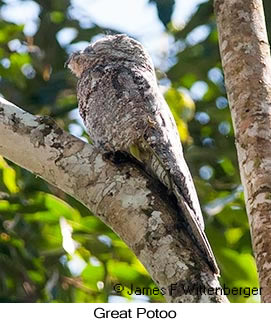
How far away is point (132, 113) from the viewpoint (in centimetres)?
331

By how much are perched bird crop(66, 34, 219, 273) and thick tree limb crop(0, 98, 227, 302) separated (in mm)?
130

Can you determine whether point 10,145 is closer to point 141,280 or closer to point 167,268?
point 167,268

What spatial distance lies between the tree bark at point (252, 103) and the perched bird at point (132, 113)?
21 centimetres

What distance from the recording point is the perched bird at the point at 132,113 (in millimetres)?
2943

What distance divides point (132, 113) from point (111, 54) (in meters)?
0.60

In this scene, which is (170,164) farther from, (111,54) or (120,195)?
(111,54)

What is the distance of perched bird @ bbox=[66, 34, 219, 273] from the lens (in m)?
2.94

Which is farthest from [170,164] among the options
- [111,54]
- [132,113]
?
[111,54]

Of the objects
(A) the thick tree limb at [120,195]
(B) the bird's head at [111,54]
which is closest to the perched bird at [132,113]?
(B) the bird's head at [111,54]

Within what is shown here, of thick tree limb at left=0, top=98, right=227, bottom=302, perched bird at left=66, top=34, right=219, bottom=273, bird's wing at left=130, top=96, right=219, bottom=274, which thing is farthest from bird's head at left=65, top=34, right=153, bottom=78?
thick tree limb at left=0, top=98, right=227, bottom=302

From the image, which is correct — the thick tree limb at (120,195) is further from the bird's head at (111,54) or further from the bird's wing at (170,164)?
the bird's head at (111,54)

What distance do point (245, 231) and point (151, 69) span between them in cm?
127

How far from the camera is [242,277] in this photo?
4035 millimetres
